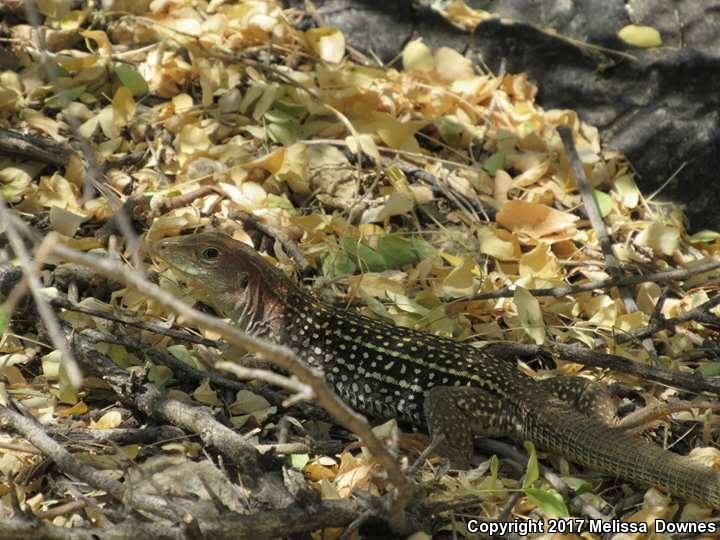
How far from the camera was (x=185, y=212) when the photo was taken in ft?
16.7

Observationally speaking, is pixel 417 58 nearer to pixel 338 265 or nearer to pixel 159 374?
pixel 338 265

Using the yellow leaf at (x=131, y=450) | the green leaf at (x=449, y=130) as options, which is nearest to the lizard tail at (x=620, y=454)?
the yellow leaf at (x=131, y=450)

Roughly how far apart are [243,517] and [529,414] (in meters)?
1.36

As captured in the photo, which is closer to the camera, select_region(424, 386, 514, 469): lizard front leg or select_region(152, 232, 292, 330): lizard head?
select_region(424, 386, 514, 469): lizard front leg

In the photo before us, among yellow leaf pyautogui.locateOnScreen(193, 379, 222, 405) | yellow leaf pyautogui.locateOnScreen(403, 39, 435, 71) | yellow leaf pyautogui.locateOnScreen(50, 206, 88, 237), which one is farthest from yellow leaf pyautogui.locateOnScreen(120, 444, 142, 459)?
yellow leaf pyautogui.locateOnScreen(403, 39, 435, 71)

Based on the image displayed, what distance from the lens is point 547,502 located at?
11.7 ft

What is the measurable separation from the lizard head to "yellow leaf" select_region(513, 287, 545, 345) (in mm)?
1030

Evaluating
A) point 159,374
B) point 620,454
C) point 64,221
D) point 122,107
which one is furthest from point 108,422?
point 122,107

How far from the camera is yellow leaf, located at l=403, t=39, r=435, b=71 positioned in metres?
6.26

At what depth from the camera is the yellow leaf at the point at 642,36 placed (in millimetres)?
6051

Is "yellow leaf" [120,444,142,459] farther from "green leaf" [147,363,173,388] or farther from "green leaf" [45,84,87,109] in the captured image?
"green leaf" [45,84,87,109]

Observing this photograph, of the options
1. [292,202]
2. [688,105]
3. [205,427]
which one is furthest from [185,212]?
[688,105]

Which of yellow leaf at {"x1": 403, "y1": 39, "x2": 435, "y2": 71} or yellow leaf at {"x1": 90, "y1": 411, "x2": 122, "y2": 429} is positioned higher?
yellow leaf at {"x1": 403, "y1": 39, "x2": 435, "y2": 71}

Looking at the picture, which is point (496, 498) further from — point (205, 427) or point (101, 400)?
point (101, 400)
